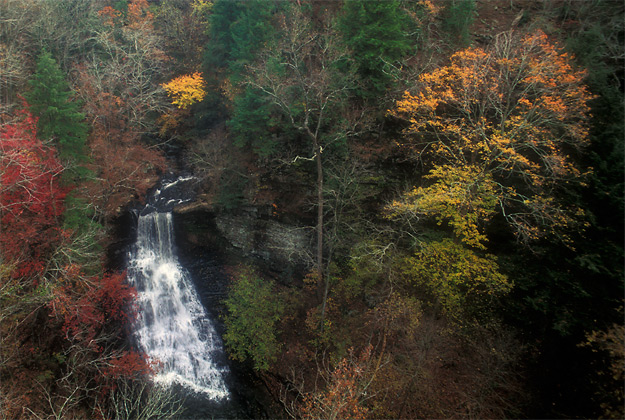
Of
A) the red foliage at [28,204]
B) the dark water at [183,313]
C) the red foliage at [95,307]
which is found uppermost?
the red foliage at [28,204]

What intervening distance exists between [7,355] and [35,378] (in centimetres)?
152

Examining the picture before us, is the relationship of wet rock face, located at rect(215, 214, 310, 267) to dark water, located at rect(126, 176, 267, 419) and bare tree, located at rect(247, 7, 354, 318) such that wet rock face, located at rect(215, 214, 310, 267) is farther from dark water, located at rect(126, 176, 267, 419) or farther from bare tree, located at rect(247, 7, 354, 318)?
bare tree, located at rect(247, 7, 354, 318)

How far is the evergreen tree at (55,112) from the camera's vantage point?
14.7 m

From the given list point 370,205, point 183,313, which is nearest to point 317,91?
point 370,205

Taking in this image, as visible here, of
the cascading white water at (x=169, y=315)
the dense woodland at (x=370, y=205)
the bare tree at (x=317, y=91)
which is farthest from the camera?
the cascading white water at (x=169, y=315)

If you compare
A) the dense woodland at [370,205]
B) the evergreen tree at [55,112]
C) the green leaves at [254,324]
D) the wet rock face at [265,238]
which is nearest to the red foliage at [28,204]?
the dense woodland at [370,205]

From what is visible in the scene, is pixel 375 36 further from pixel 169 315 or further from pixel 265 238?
pixel 169 315

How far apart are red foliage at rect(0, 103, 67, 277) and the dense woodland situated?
12 cm

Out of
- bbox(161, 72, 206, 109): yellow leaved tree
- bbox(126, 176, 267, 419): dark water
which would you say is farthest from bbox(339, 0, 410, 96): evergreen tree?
bbox(126, 176, 267, 419): dark water

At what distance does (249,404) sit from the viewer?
1593 cm

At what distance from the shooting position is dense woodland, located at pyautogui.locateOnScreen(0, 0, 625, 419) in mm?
10062

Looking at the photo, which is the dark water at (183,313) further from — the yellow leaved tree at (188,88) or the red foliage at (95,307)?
the yellow leaved tree at (188,88)

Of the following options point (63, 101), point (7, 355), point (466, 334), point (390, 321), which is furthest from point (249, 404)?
point (63, 101)

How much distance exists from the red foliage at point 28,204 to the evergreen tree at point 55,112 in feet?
1.79
